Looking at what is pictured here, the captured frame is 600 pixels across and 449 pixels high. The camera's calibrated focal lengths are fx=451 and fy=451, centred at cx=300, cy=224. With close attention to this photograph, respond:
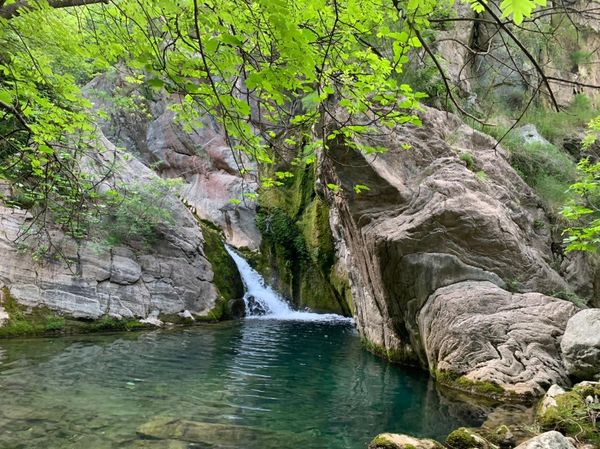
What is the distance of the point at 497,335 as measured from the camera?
7.81m

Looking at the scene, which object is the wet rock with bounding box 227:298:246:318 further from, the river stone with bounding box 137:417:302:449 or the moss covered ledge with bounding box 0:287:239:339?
the river stone with bounding box 137:417:302:449

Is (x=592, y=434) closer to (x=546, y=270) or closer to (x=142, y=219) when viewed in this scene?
(x=546, y=270)

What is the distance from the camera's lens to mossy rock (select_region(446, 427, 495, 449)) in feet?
16.5

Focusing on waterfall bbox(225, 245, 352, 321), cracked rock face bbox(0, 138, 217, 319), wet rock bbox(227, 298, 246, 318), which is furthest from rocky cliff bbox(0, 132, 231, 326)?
waterfall bbox(225, 245, 352, 321)

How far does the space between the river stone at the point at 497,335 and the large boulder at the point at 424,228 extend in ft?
1.96

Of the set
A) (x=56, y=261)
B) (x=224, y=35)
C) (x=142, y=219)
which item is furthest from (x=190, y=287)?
(x=224, y=35)

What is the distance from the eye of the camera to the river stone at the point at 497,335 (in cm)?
732

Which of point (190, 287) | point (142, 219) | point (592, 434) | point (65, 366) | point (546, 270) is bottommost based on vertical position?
point (65, 366)

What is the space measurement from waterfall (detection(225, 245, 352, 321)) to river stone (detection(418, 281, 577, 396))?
30.6ft


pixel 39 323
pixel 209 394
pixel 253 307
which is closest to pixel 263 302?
pixel 253 307

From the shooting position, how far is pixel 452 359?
26.2ft

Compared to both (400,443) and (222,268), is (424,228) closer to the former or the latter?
(400,443)

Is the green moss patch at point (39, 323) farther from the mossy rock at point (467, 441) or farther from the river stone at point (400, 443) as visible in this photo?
the mossy rock at point (467, 441)

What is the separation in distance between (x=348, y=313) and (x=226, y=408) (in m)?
12.6
